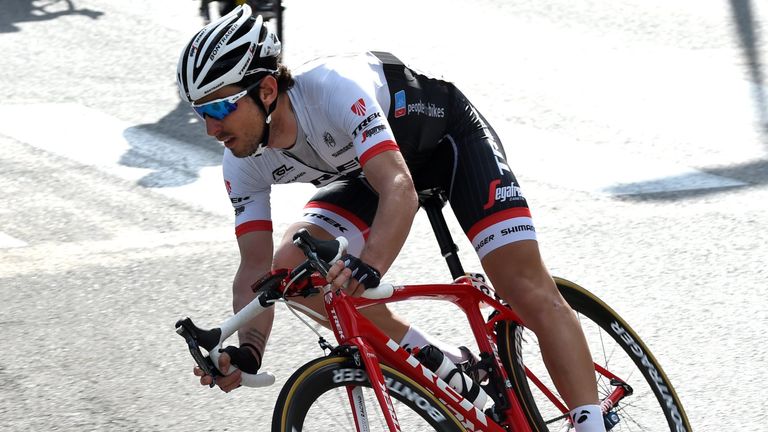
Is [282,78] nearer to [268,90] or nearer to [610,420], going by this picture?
[268,90]

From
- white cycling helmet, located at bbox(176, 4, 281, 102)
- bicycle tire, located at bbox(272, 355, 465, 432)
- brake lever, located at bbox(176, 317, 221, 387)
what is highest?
white cycling helmet, located at bbox(176, 4, 281, 102)

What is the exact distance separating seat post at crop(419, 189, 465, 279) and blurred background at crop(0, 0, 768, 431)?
1.65 ft

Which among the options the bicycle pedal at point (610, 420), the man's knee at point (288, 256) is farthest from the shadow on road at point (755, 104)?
the man's knee at point (288, 256)

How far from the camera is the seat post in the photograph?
4.33m

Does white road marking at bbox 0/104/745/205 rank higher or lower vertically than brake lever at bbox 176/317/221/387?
lower

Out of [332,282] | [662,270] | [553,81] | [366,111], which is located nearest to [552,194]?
[662,270]

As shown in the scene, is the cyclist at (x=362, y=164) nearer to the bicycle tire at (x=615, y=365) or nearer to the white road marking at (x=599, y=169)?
the bicycle tire at (x=615, y=365)

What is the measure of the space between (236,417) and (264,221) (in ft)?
3.72

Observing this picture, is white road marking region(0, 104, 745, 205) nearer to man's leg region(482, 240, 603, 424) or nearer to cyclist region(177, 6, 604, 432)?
cyclist region(177, 6, 604, 432)

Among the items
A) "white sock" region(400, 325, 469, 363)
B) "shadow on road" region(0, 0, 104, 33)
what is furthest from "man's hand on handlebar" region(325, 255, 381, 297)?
"shadow on road" region(0, 0, 104, 33)

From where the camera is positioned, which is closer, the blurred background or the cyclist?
the cyclist

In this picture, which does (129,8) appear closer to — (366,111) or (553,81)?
(553,81)

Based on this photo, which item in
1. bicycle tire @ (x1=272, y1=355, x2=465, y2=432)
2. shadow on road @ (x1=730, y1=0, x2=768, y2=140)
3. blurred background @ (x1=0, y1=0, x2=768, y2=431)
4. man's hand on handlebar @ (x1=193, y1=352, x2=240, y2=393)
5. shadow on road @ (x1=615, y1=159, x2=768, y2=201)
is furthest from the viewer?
shadow on road @ (x1=730, y1=0, x2=768, y2=140)

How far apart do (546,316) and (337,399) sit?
2.97 feet
